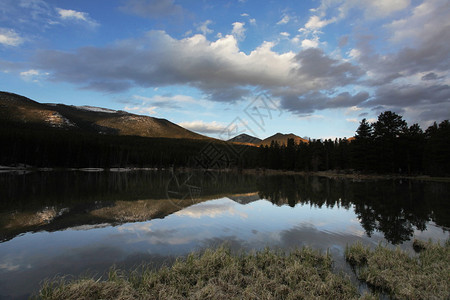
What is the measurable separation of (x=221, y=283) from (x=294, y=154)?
365 feet

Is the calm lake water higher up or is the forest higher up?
the forest

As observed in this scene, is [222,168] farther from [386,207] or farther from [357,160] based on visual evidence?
[386,207]

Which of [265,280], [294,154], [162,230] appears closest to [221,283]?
[265,280]

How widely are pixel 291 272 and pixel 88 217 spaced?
51.8 feet

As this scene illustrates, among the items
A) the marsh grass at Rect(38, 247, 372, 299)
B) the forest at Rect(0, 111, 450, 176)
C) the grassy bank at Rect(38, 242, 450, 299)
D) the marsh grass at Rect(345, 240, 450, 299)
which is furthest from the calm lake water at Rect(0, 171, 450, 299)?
the forest at Rect(0, 111, 450, 176)

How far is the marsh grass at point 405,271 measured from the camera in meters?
7.23

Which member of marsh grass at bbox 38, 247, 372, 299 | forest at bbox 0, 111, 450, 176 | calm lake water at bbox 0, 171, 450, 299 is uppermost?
forest at bbox 0, 111, 450, 176

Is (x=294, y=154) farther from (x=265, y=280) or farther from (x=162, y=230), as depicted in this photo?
(x=265, y=280)

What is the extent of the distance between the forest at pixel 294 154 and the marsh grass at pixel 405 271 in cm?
5859

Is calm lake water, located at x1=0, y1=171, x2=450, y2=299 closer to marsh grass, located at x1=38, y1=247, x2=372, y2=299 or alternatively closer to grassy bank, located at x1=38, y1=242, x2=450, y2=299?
grassy bank, located at x1=38, y1=242, x2=450, y2=299

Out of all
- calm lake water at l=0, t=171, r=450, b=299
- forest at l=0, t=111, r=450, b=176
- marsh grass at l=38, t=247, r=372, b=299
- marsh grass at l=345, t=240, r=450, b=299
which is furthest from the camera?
forest at l=0, t=111, r=450, b=176

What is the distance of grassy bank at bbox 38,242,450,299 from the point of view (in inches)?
269

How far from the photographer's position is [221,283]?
24.8 feet

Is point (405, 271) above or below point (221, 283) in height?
above
